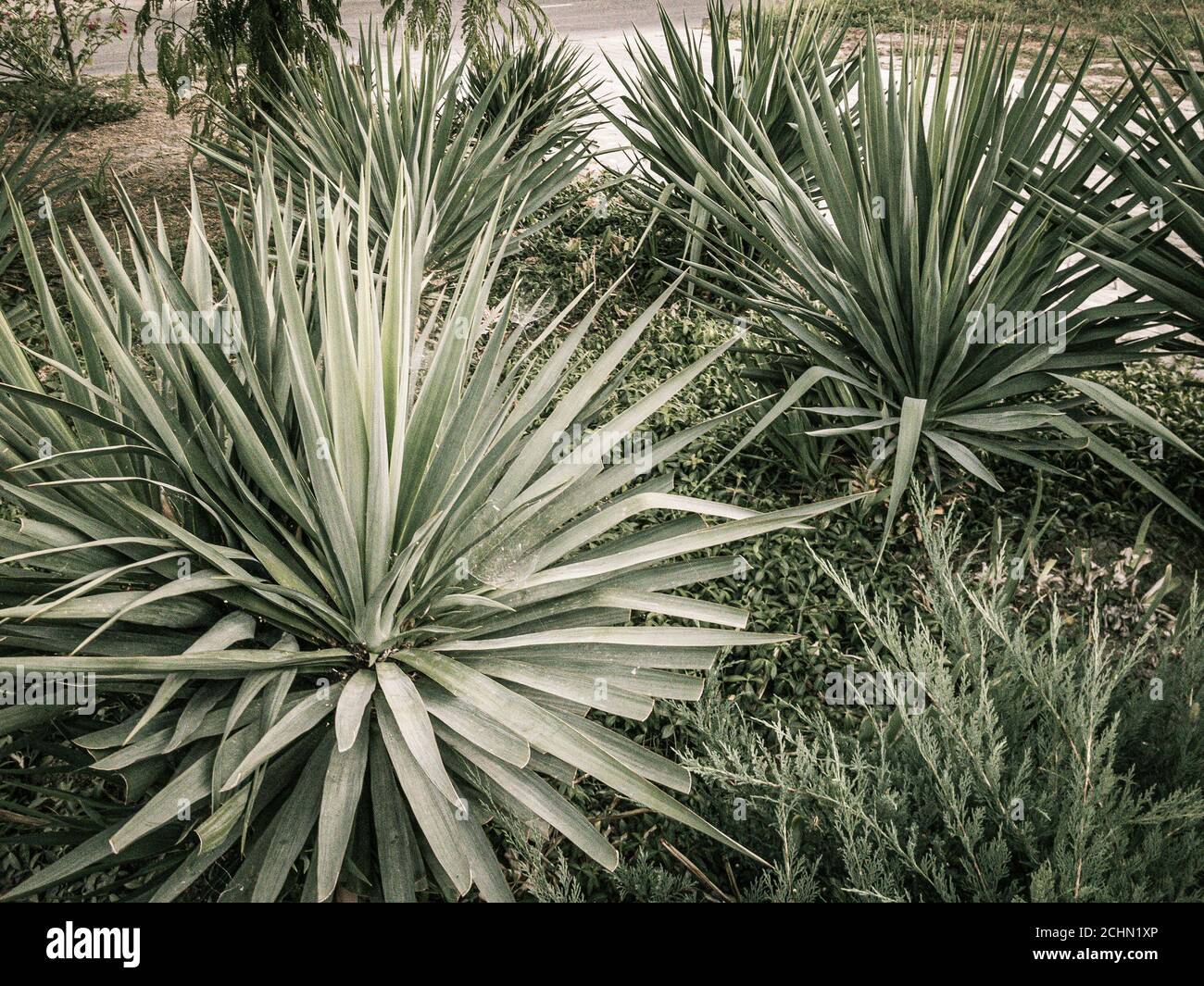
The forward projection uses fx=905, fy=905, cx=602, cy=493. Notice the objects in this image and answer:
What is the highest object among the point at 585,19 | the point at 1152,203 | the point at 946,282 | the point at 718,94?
the point at 585,19

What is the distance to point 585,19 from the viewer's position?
11609mm

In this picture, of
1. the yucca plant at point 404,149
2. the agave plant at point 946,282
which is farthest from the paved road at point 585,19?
the agave plant at point 946,282

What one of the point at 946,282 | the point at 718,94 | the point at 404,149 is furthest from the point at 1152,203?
the point at 404,149

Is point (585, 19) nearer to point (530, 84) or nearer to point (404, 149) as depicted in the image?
point (530, 84)

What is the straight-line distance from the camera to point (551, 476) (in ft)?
6.72

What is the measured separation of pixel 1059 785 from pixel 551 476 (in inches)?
48.6

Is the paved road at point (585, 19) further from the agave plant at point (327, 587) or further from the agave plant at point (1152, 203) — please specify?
the agave plant at point (327, 587)

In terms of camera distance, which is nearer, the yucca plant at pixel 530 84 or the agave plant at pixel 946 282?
the agave plant at pixel 946 282

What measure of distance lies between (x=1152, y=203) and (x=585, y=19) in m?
10.3

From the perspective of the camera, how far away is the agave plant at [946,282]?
270cm

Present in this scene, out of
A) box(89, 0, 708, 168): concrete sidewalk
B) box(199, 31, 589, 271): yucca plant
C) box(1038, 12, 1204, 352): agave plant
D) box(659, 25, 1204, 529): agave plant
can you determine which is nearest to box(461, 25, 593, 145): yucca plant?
box(89, 0, 708, 168): concrete sidewalk

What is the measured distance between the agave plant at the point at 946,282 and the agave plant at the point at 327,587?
2.94 feet

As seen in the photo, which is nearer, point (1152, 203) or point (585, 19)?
point (1152, 203)

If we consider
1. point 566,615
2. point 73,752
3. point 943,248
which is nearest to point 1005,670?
point 566,615
